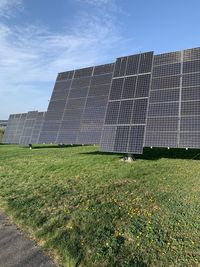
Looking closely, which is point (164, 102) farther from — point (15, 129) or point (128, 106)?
point (15, 129)

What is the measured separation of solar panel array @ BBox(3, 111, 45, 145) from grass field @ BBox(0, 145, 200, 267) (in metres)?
18.3

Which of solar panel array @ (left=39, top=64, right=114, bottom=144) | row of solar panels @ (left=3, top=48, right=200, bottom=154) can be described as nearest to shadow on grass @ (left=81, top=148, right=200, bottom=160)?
solar panel array @ (left=39, top=64, right=114, bottom=144)

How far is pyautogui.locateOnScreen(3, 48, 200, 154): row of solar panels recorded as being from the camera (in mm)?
16062

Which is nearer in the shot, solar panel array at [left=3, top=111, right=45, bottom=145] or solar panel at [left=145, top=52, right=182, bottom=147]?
solar panel at [left=145, top=52, right=182, bottom=147]

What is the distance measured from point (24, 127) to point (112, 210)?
30474 mm

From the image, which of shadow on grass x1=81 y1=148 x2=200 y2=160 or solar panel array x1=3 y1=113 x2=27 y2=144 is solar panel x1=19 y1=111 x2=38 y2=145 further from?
shadow on grass x1=81 y1=148 x2=200 y2=160

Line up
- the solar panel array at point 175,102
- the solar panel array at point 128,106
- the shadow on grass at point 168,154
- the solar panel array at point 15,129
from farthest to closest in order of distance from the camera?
the solar panel array at point 15,129 → the shadow on grass at point 168,154 → the solar panel array at point 128,106 → the solar panel array at point 175,102

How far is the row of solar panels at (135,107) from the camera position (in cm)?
1606

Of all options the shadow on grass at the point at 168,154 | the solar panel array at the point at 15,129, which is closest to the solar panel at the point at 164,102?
the shadow on grass at the point at 168,154

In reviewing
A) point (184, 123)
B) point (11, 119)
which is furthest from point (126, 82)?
point (11, 119)

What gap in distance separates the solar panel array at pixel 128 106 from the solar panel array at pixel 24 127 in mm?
16866

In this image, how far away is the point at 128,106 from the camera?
17688 millimetres

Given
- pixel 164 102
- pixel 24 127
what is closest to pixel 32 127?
pixel 24 127

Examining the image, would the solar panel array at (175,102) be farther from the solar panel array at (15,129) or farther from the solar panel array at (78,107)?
the solar panel array at (15,129)
